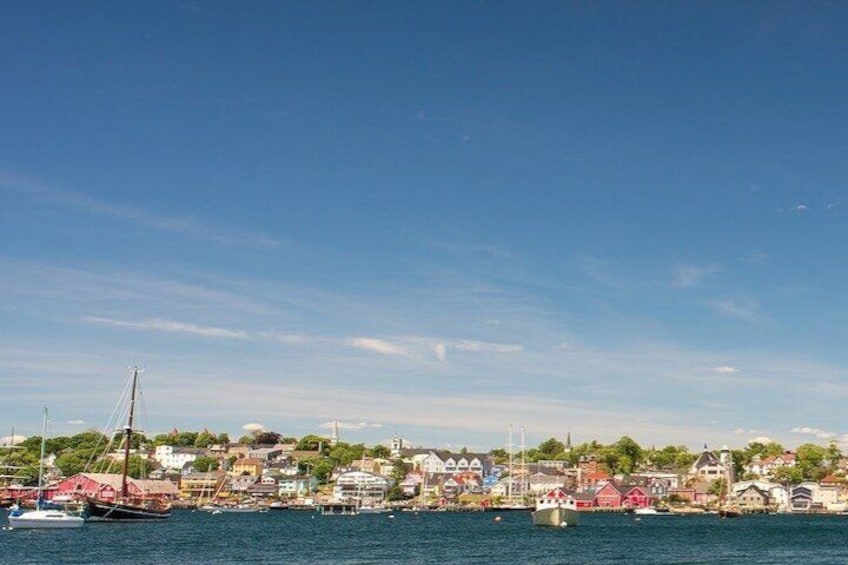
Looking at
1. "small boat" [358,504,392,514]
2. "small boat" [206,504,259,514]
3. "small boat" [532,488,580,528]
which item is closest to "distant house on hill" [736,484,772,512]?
"small boat" [358,504,392,514]

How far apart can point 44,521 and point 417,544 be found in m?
43.0

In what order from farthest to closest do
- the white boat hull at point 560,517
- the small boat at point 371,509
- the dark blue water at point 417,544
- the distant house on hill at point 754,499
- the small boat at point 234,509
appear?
the distant house on hill at point 754,499
the small boat at point 371,509
the small boat at point 234,509
the white boat hull at point 560,517
the dark blue water at point 417,544

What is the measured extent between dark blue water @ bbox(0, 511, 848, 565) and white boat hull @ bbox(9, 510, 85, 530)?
1759mm

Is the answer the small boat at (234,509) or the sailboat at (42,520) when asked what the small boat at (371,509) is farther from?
the sailboat at (42,520)

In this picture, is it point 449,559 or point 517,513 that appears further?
point 517,513

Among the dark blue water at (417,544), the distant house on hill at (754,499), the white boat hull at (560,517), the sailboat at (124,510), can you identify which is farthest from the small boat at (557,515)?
the distant house on hill at (754,499)

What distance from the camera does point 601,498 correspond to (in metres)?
188

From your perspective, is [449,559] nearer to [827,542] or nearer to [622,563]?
[622,563]

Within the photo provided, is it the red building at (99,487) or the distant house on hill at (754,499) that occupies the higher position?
the red building at (99,487)

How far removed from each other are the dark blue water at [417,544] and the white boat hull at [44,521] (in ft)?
5.77

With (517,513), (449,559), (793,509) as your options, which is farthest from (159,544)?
(793,509)

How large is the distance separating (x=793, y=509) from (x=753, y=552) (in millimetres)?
123273

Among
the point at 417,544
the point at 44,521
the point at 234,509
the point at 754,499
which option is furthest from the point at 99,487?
the point at 754,499

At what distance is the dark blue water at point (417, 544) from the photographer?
7178 cm
